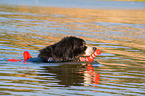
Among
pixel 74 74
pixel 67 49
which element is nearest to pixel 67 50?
pixel 67 49

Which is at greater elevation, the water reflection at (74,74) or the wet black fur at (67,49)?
the wet black fur at (67,49)

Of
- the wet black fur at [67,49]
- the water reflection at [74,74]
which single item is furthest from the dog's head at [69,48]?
the water reflection at [74,74]

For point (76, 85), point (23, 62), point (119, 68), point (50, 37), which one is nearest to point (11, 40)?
point (50, 37)

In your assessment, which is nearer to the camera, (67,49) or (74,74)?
(74,74)

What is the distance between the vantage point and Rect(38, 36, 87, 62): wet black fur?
35.6ft

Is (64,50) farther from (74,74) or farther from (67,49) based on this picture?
(74,74)

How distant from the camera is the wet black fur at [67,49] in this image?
10.9 meters

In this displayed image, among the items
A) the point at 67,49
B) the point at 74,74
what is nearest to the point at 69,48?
the point at 67,49

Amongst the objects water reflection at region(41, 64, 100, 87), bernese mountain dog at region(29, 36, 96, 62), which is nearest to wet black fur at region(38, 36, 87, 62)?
bernese mountain dog at region(29, 36, 96, 62)

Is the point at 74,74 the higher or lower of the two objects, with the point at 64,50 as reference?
lower

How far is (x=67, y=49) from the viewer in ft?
35.6

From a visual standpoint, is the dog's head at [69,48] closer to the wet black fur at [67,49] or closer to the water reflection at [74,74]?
the wet black fur at [67,49]

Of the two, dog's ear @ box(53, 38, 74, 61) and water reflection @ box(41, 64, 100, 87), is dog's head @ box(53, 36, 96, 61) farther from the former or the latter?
water reflection @ box(41, 64, 100, 87)

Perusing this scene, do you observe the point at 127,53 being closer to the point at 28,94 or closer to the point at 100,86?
the point at 100,86
